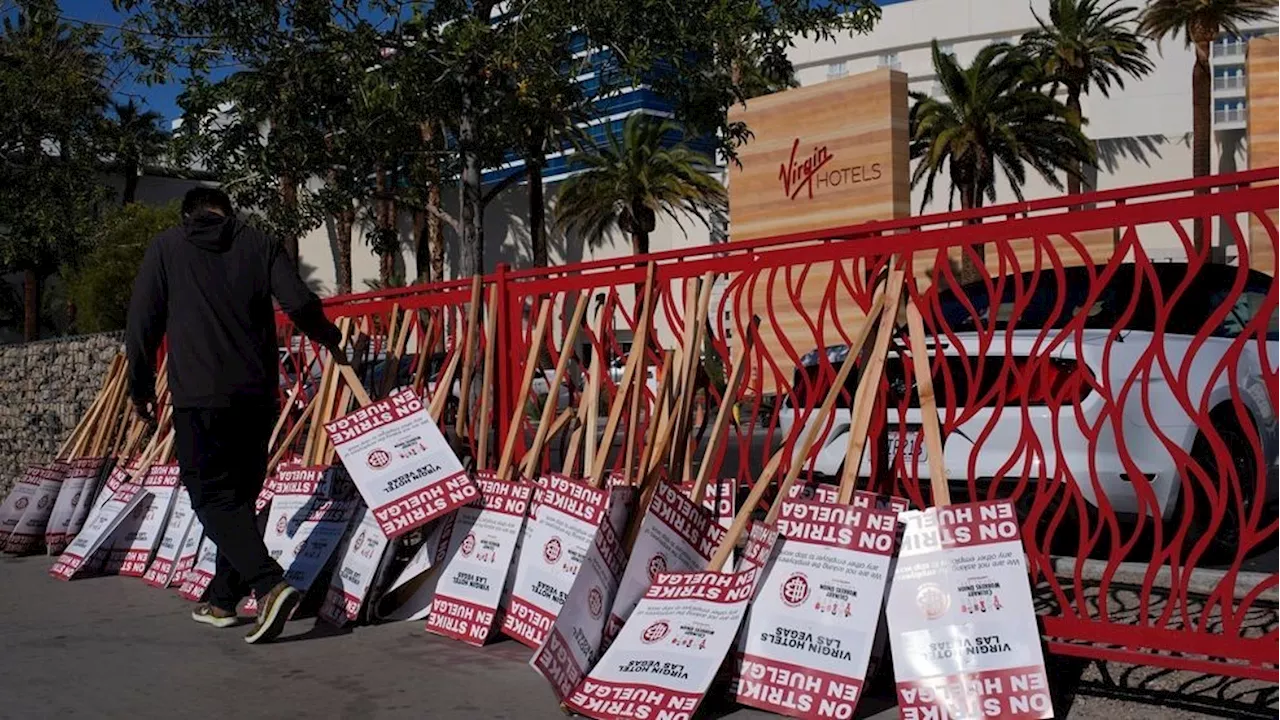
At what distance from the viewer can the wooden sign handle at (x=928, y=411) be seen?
3744 mm

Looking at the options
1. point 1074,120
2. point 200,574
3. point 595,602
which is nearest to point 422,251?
point 1074,120

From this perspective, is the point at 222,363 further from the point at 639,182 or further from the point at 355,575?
the point at 639,182

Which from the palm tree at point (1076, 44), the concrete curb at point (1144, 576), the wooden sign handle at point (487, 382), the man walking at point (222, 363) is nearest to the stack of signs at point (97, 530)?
the man walking at point (222, 363)

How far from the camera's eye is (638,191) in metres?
36.6

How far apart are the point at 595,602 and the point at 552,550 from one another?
513 millimetres

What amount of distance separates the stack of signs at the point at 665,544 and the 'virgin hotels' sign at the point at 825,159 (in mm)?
19706

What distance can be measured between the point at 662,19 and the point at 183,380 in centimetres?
569

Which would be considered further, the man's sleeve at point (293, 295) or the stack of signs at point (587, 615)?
the man's sleeve at point (293, 295)

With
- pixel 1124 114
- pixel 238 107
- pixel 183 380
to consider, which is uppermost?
pixel 1124 114

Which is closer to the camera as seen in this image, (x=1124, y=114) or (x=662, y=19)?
(x=662, y=19)

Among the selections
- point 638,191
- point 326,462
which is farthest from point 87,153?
point 638,191

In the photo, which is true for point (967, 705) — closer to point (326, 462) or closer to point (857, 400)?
point (857, 400)

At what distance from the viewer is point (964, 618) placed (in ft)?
11.6

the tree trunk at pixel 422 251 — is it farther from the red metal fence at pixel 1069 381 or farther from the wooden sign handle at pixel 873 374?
the wooden sign handle at pixel 873 374
